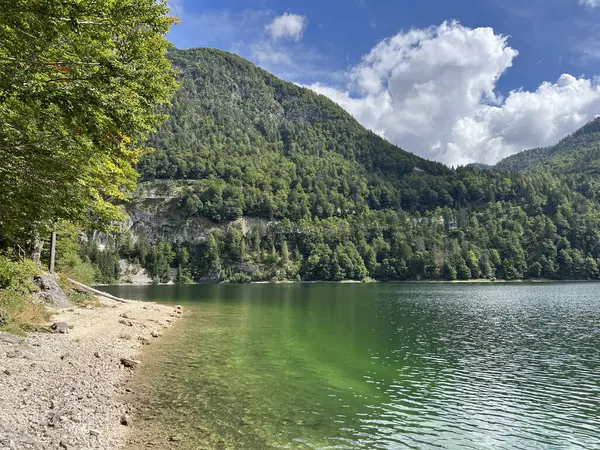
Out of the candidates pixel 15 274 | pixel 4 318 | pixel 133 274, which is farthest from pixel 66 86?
pixel 133 274

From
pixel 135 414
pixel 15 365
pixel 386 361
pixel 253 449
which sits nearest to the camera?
pixel 253 449

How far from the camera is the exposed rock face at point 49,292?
34178 mm

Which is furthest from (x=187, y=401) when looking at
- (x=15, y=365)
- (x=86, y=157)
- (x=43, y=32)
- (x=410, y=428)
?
(x=43, y=32)

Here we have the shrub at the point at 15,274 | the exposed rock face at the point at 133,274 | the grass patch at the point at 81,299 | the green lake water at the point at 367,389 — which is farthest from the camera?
the exposed rock face at the point at 133,274

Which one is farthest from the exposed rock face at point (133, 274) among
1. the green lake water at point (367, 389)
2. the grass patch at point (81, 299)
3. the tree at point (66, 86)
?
the tree at point (66, 86)

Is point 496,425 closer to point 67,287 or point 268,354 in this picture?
point 268,354

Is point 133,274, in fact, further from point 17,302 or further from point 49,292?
point 17,302

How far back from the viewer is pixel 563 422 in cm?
1659

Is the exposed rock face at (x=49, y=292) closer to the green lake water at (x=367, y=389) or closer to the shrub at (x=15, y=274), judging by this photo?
the shrub at (x=15, y=274)

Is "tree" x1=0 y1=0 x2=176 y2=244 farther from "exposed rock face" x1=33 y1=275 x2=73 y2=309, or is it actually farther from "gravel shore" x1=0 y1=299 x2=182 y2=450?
"exposed rock face" x1=33 y1=275 x2=73 y2=309

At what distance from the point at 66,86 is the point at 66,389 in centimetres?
1105

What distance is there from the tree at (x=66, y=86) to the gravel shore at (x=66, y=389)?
6.88 metres

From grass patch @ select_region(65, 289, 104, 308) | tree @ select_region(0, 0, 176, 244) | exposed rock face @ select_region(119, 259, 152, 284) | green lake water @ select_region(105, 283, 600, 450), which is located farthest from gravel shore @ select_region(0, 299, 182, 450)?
exposed rock face @ select_region(119, 259, 152, 284)

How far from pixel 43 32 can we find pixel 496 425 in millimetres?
20901
